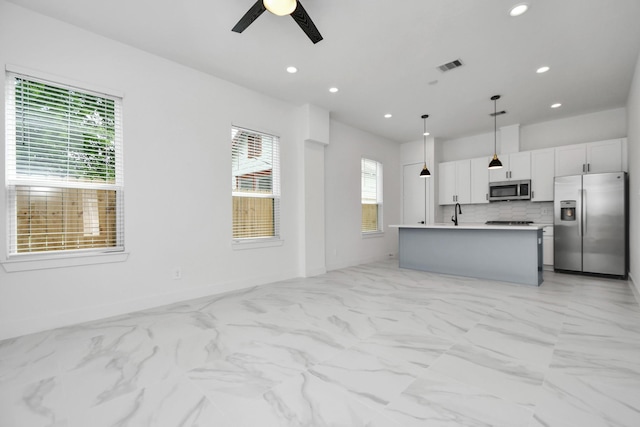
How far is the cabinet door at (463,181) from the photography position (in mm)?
6930

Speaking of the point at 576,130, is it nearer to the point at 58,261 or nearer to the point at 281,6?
the point at 281,6

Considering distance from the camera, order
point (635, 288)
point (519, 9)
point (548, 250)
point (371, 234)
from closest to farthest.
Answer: point (519, 9), point (635, 288), point (548, 250), point (371, 234)

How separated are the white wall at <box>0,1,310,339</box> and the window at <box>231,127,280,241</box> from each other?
169 mm

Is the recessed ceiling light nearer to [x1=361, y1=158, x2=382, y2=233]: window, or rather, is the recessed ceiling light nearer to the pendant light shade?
the pendant light shade

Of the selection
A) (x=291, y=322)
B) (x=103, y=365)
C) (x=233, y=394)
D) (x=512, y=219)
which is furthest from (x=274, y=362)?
(x=512, y=219)

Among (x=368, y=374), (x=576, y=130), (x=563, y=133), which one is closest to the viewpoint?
(x=368, y=374)

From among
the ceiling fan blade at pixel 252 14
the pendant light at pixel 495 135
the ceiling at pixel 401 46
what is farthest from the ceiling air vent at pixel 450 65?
the ceiling fan blade at pixel 252 14

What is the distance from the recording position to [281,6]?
2158 millimetres

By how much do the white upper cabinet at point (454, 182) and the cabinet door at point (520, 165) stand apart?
2.82 feet

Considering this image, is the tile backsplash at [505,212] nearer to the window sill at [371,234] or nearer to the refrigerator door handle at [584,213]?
the refrigerator door handle at [584,213]

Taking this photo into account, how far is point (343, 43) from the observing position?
336 centimetres

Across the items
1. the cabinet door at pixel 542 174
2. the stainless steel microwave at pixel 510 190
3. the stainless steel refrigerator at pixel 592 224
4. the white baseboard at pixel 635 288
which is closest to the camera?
the white baseboard at pixel 635 288

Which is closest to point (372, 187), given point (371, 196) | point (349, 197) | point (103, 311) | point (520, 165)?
point (371, 196)

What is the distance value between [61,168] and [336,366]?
3.24 m
